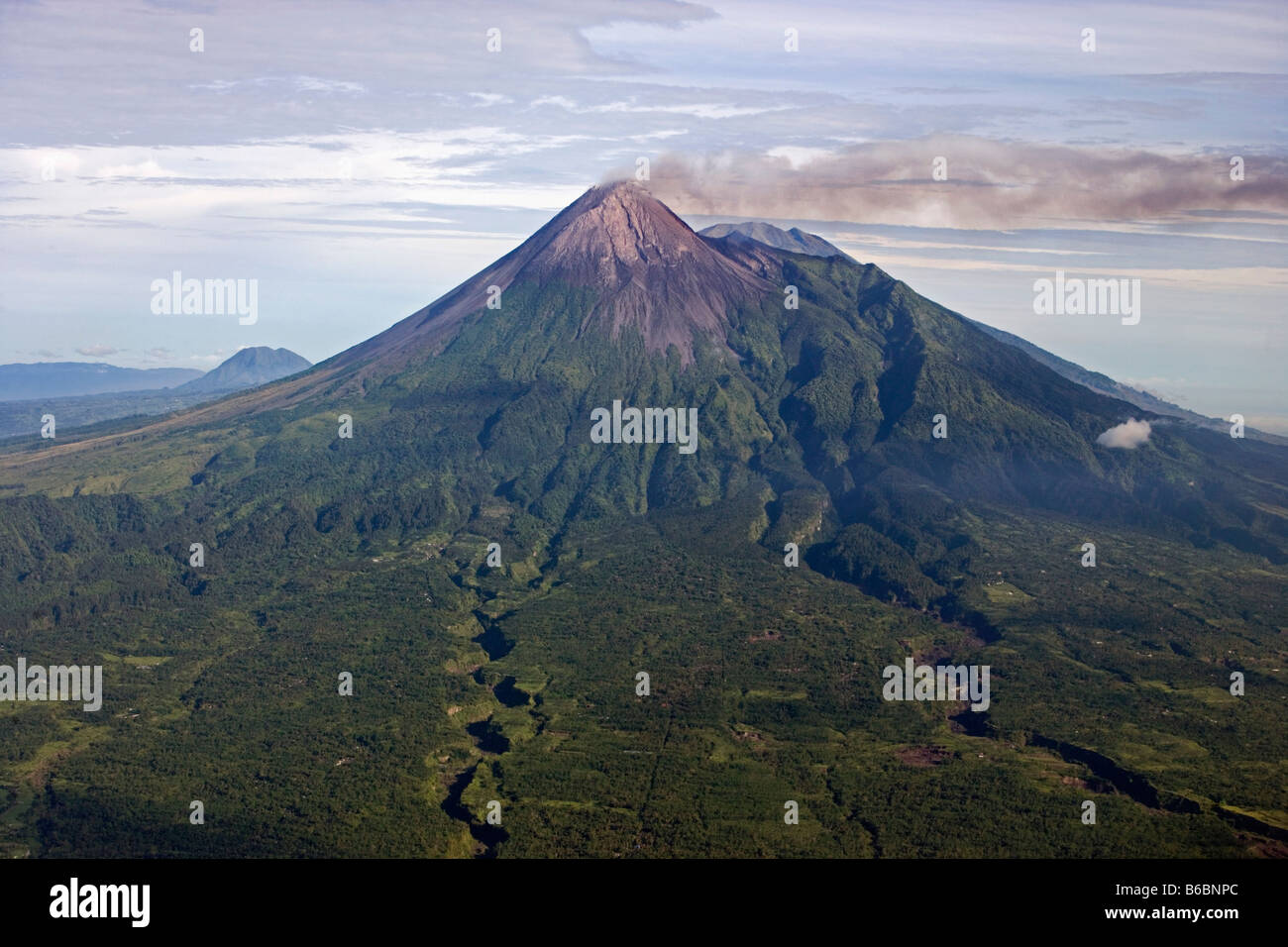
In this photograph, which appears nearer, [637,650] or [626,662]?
[626,662]

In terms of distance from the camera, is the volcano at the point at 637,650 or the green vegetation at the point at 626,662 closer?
the green vegetation at the point at 626,662

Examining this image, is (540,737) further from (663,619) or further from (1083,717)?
(1083,717)

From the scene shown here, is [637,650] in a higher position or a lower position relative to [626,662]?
higher

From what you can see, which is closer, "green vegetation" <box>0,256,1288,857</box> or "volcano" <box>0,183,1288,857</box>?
"green vegetation" <box>0,256,1288,857</box>

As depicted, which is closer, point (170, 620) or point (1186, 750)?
point (1186, 750)

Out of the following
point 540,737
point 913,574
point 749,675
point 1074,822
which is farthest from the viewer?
point 913,574

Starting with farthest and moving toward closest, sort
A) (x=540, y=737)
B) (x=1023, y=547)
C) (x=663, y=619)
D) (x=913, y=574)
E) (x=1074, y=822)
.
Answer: (x=1023, y=547) < (x=913, y=574) < (x=663, y=619) < (x=540, y=737) < (x=1074, y=822)

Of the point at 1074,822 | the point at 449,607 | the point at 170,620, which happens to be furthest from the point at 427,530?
the point at 1074,822
